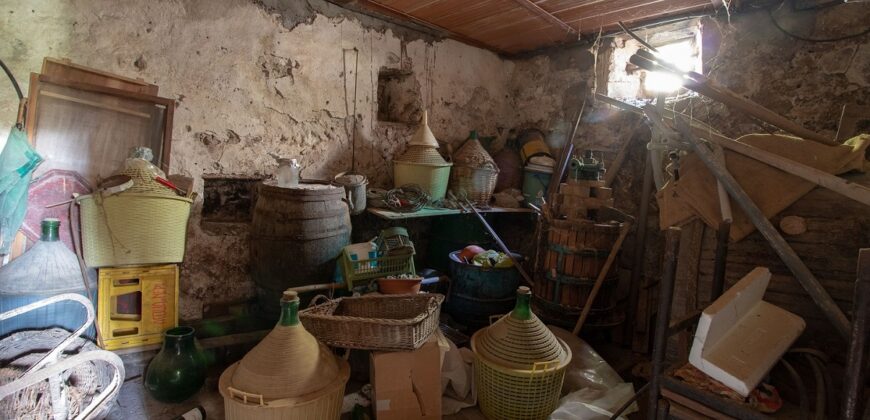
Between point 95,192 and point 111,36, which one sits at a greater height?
point 111,36

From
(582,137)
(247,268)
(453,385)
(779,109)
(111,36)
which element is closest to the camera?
(453,385)

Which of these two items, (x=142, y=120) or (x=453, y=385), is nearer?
(x=453, y=385)

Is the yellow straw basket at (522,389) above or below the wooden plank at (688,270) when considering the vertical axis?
below

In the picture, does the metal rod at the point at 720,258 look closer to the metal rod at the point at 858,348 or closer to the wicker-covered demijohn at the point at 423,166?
the metal rod at the point at 858,348

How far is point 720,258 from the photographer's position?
207 centimetres

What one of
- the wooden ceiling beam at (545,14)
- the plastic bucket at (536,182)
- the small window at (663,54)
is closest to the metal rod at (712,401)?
the small window at (663,54)

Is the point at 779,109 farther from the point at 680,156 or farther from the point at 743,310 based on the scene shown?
the point at 743,310

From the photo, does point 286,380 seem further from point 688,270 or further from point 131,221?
point 688,270

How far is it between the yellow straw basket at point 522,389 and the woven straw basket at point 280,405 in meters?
0.95

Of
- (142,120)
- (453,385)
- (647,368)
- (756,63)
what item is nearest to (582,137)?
(756,63)

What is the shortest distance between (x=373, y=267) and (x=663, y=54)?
3.62 metres

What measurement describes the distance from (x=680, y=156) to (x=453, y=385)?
2013 mm

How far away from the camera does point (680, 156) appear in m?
2.53

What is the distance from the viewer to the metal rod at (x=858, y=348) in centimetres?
132
